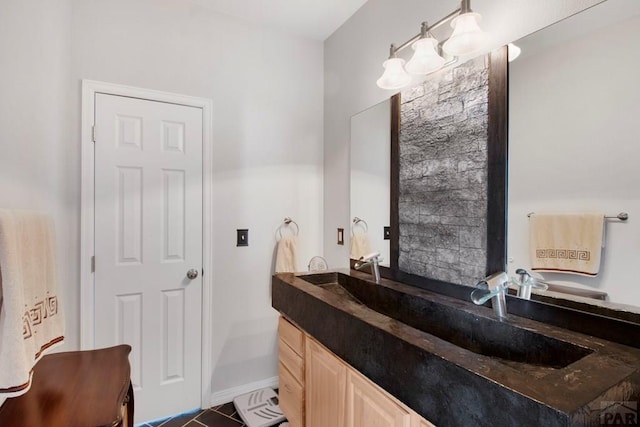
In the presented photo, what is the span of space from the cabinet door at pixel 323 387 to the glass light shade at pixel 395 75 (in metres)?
1.34

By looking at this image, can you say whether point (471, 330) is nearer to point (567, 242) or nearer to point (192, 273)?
point (567, 242)

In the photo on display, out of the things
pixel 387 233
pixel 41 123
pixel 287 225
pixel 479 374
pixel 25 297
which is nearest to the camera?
pixel 479 374

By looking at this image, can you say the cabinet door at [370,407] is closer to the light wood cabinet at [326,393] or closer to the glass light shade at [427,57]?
the light wood cabinet at [326,393]

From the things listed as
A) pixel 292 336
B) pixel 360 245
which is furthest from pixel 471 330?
pixel 360 245

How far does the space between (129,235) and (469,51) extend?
2056 mm

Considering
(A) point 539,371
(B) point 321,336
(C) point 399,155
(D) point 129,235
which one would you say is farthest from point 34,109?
(A) point 539,371

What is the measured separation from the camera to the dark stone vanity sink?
95cm

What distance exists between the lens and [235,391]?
2275mm

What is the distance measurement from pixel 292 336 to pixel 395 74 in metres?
1.45

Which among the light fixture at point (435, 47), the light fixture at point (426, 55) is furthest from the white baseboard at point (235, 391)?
the light fixture at point (426, 55)

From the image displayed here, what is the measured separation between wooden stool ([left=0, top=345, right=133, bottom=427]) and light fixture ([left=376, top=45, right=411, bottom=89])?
176cm

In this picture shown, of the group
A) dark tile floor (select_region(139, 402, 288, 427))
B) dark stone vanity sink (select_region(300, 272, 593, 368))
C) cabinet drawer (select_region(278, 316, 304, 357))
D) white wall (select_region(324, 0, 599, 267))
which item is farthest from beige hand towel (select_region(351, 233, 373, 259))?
dark tile floor (select_region(139, 402, 288, 427))

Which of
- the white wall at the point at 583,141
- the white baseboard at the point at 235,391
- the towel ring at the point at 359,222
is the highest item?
the white wall at the point at 583,141

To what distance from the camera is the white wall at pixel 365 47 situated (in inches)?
48.0
